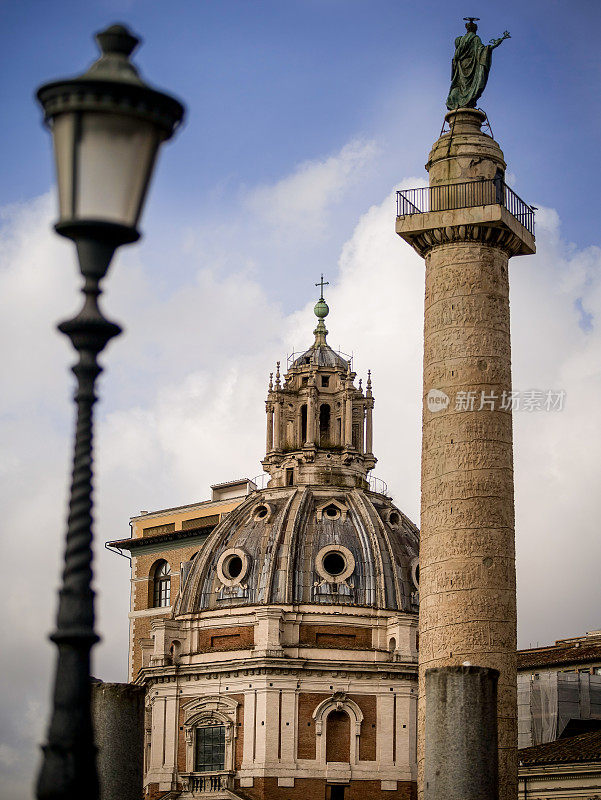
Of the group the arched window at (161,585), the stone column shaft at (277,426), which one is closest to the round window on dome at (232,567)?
the stone column shaft at (277,426)

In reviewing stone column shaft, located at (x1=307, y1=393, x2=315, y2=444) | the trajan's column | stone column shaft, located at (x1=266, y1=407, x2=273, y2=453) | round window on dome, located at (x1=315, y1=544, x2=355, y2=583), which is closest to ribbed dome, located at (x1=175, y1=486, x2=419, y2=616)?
round window on dome, located at (x1=315, y1=544, x2=355, y2=583)

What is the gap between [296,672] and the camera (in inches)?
2781

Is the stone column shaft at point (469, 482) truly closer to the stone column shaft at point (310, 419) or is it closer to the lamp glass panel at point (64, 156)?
the lamp glass panel at point (64, 156)

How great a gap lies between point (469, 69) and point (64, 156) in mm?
32520

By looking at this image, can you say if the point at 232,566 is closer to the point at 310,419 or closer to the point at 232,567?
the point at 232,567

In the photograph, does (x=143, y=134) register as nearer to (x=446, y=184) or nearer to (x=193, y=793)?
(x=446, y=184)

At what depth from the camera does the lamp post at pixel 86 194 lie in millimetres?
9070

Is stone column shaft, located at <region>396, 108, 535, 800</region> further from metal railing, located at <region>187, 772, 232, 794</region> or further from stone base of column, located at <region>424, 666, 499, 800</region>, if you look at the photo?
metal railing, located at <region>187, 772, 232, 794</region>

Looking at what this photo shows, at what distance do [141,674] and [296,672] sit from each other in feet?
26.3

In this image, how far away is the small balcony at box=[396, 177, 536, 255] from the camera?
38.1 m

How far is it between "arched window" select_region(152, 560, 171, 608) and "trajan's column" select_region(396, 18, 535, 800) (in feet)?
162

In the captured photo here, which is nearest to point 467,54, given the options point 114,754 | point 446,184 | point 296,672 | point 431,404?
point 446,184

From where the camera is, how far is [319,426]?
8281 cm

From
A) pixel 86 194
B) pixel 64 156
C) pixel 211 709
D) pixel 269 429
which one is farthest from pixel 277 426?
pixel 64 156
